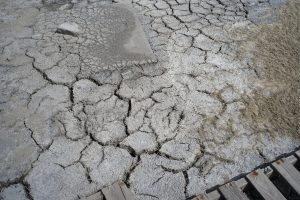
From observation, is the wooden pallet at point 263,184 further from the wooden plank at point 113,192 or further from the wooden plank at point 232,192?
the wooden plank at point 113,192

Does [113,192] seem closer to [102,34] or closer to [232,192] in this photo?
[232,192]

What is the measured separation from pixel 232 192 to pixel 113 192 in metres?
0.77

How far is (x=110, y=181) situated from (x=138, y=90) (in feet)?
3.10

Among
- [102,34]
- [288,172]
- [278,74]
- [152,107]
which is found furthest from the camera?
[102,34]

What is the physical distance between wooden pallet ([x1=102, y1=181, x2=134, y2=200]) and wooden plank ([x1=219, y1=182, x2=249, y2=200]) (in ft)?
1.95

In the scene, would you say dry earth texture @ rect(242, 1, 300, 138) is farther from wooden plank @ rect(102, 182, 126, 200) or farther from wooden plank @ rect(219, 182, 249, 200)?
wooden plank @ rect(102, 182, 126, 200)

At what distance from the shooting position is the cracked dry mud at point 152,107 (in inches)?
87.4

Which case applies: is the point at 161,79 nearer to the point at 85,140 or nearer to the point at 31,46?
the point at 85,140

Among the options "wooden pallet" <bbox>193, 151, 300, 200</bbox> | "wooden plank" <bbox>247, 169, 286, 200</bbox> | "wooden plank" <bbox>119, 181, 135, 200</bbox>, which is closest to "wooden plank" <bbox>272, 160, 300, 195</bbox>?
"wooden pallet" <bbox>193, 151, 300, 200</bbox>

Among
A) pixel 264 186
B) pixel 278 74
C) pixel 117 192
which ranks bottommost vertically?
pixel 117 192

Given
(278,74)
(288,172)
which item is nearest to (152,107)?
(288,172)

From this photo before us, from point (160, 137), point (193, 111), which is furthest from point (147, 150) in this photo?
point (193, 111)

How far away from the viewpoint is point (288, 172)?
2123 mm

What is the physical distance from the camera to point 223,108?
269 centimetres
